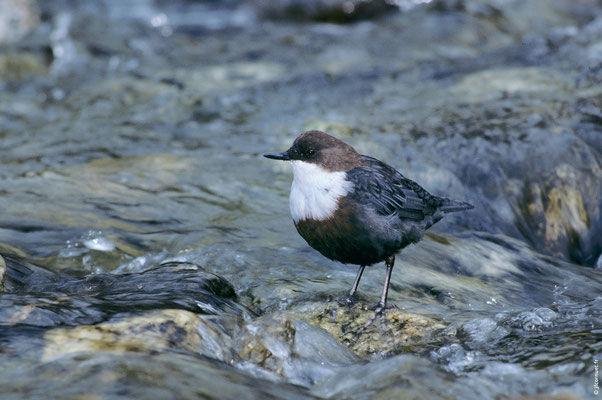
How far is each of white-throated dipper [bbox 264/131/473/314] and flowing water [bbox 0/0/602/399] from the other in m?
0.37

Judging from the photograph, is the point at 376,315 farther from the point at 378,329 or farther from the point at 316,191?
the point at 316,191

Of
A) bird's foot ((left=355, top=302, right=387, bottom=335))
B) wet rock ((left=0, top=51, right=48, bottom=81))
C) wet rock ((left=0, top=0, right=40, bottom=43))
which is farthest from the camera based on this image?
wet rock ((left=0, top=0, right=40, bottom=43))

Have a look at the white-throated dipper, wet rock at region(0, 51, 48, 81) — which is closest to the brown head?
the white-throated dipper

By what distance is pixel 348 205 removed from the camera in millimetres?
4039

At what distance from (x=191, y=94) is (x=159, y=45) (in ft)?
8.61

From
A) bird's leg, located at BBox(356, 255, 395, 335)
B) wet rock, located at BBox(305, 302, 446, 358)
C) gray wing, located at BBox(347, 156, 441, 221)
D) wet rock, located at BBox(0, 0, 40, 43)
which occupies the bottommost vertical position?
wet rock, located at BBox(305, 302, 446, 358)

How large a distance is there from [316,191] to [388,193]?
50 cm

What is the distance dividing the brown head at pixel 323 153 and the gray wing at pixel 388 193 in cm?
7

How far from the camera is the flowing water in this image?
3090 mm

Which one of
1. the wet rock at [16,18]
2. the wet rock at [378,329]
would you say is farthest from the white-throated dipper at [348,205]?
the wet rock at [16,18]

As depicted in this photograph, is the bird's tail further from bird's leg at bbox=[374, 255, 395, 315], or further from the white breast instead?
the white breast

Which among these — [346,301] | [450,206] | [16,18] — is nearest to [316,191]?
[346,301]

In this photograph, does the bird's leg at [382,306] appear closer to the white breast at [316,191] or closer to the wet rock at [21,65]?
the white breast at [316,191]

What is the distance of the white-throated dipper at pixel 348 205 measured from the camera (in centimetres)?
403
